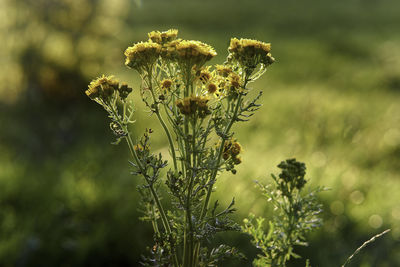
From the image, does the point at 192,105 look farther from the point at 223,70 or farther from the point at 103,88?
the point at 103,88

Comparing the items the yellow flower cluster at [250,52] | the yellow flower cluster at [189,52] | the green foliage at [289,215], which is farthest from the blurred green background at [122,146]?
the yellow flower cluster at [189,52]

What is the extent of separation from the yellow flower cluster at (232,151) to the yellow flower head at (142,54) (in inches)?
16.8

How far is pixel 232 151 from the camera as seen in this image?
1506 mm

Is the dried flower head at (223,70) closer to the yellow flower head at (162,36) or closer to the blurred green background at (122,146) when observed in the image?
the yellow flower head at (162,36)

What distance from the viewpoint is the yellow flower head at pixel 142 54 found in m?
1.42

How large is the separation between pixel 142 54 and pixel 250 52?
39cm

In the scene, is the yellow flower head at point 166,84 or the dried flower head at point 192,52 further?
the yellow flower head at point 166,84

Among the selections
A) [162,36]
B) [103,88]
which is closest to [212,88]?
[162,36]

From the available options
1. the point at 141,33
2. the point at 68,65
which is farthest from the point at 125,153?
the point at 141,33

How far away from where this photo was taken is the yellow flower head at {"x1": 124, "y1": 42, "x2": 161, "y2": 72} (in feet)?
4.66

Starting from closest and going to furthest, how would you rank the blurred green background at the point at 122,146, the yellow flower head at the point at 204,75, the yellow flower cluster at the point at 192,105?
1. the yellow flower cluster at the point at 192,105
2. the yellow flower head at the point at 204,75
3. the blurred green background at the point at 122,146

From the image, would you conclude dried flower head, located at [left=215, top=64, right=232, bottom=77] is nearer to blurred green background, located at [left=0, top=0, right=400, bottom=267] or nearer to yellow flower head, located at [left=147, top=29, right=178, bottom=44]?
yellow flower head, located at [left=147, top=29, right=178, bottom=44]

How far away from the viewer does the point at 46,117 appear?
8133 mm

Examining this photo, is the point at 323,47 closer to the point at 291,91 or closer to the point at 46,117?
the point at 291,91
